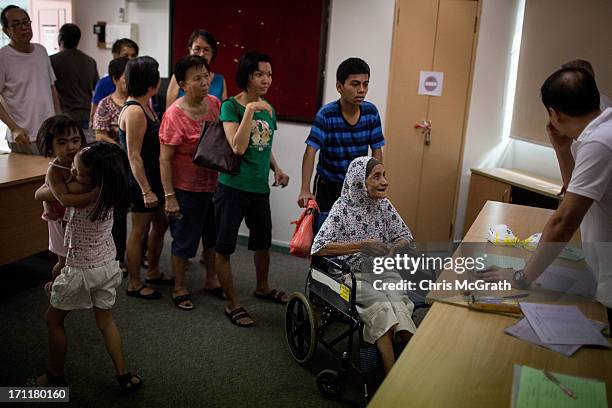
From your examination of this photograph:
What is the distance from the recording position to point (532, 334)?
5.49 ft

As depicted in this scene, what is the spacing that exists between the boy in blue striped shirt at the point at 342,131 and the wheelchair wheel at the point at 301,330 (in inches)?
25.5

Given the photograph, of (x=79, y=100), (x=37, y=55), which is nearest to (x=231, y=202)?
(x=37, y=55)

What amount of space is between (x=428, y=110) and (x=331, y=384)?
2.65 meters

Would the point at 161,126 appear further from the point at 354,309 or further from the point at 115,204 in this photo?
the point at 354,309

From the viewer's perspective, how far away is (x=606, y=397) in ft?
4.53

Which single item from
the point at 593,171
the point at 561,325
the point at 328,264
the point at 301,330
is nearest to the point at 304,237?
the point at 328,264

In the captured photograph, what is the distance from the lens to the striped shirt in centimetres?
317

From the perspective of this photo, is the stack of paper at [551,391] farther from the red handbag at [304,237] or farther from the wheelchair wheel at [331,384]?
the red handbag at [304,237]

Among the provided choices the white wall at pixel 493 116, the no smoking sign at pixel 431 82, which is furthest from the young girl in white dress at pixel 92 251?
the white wall at pixel 493 116

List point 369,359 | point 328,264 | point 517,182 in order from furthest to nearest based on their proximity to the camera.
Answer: point 517,182 → point 328,264 → point 369,359

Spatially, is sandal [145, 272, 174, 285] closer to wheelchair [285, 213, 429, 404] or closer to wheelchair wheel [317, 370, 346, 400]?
wheelchair [285, 213, 429, 404]

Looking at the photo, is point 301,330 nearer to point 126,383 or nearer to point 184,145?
point 126,383

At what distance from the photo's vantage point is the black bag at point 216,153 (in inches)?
119

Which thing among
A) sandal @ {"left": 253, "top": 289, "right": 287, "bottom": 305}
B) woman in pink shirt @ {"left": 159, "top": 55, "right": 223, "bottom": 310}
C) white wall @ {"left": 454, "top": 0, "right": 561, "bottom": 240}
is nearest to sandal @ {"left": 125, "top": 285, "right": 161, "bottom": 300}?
woman in pink shirt @ {"left": 159, "top": 55, "right": 223, "bottom": 310}
